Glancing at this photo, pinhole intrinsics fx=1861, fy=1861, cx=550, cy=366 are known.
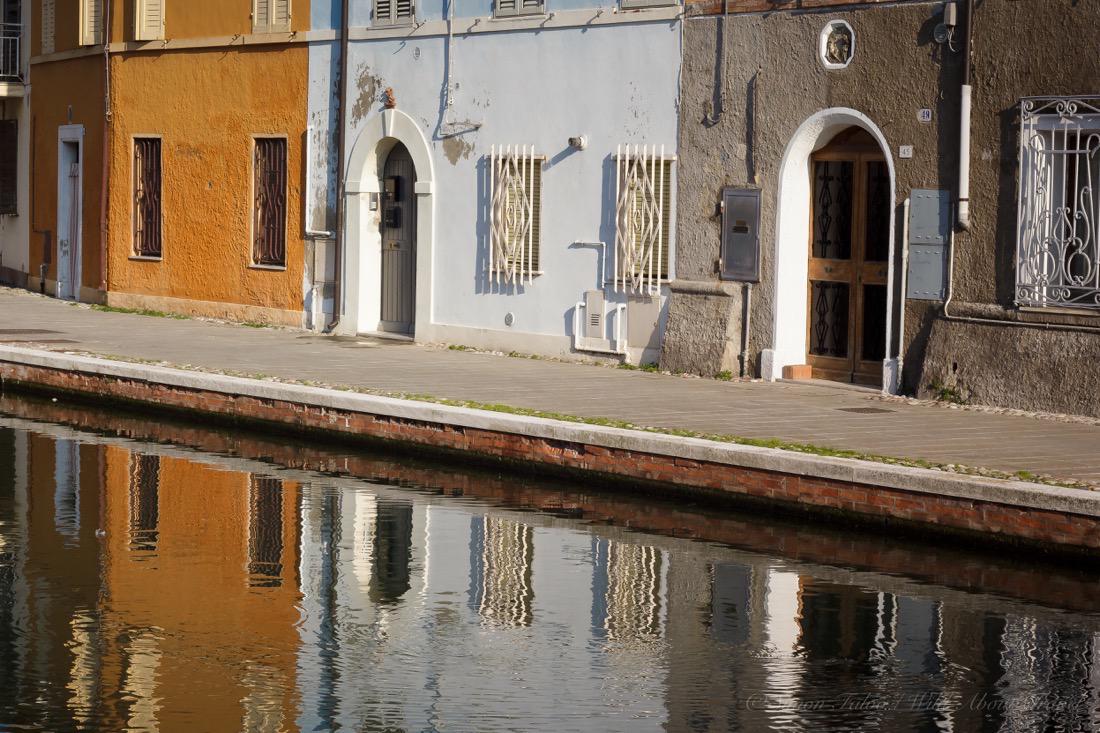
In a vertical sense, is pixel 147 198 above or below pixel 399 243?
above

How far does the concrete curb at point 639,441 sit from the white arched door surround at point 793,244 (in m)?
4.33

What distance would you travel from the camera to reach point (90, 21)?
26766mm

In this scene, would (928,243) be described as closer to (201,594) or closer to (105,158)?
(201,594)

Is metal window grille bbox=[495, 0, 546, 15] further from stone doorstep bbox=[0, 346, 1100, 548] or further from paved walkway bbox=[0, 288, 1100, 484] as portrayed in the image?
stone doorstep bbox=[0, 346, 1100, 548]

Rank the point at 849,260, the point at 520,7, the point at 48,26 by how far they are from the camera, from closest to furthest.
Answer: the point at 849,260 → the point at 520,7 → the point at 48,26

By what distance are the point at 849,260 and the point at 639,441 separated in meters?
5.35

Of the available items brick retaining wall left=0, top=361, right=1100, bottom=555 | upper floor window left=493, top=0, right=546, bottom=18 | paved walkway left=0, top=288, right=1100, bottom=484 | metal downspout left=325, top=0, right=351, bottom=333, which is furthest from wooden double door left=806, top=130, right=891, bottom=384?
metal downspout left=325, top=0, right=351, bottom=333

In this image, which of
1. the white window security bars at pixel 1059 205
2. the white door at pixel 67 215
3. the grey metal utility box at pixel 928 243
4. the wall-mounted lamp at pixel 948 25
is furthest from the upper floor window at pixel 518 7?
the white door at pixel 67 215

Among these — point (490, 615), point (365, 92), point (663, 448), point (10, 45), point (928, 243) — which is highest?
point (10, 45)

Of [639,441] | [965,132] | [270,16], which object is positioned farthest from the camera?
[270,16]

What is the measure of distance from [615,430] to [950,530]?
9.16ft

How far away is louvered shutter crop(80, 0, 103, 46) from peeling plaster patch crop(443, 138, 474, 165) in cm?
804

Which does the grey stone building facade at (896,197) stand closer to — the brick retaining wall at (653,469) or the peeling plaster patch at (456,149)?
the peeling plaster patch at (456,149)

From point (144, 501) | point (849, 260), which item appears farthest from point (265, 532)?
point (849, 260)
